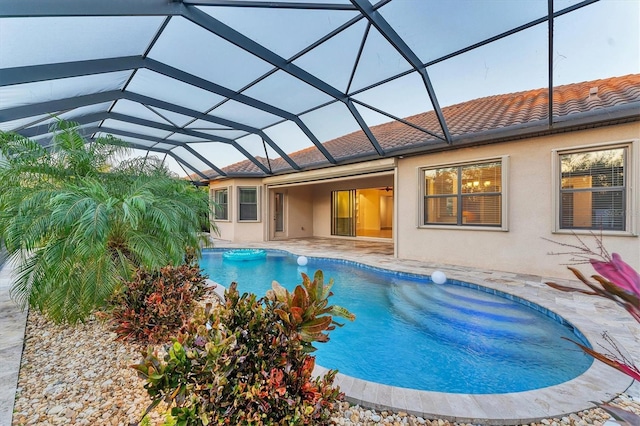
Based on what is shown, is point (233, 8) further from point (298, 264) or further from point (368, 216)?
point (368, 216)

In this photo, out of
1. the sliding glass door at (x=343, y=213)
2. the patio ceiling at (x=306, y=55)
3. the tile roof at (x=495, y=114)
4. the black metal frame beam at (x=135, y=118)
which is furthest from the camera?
the sliding glass door at (x=343, y=213)

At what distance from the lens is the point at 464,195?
28.3 feet

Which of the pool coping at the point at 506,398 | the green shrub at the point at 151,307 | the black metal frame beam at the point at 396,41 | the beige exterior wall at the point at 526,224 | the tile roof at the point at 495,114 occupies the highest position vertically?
the black metal frame beam at the point at 396,41

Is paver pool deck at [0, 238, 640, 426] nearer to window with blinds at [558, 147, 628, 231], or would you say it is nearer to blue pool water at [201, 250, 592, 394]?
blue pool water at [201, 250, 592, 394]

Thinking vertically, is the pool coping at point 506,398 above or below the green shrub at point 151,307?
below

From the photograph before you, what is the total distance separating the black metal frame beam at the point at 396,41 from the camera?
491 centimetres

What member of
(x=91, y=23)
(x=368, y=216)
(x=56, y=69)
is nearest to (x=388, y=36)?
(x=91, y=23)

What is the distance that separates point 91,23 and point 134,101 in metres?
4.89

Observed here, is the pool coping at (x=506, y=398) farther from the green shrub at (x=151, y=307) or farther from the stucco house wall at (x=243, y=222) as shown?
the stucco house wall at (x=243, y=222)

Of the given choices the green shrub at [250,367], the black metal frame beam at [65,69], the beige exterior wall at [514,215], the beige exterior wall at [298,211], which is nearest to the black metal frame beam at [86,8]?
the black metal frame beam at [65,69]

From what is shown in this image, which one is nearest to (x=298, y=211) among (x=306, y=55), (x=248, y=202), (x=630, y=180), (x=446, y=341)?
(x=248, y=202)

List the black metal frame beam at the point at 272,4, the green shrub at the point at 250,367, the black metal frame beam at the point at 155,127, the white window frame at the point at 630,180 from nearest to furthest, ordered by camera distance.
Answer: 1. the green shrub at the point at 250,367
2. the black metal frame beam at the point at 272,4
3. the white window frame at the point at 630,180
4. the black metal frame beam at the point at 155,127

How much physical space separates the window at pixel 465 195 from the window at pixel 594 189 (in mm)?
1281

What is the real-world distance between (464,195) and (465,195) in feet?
0.09
